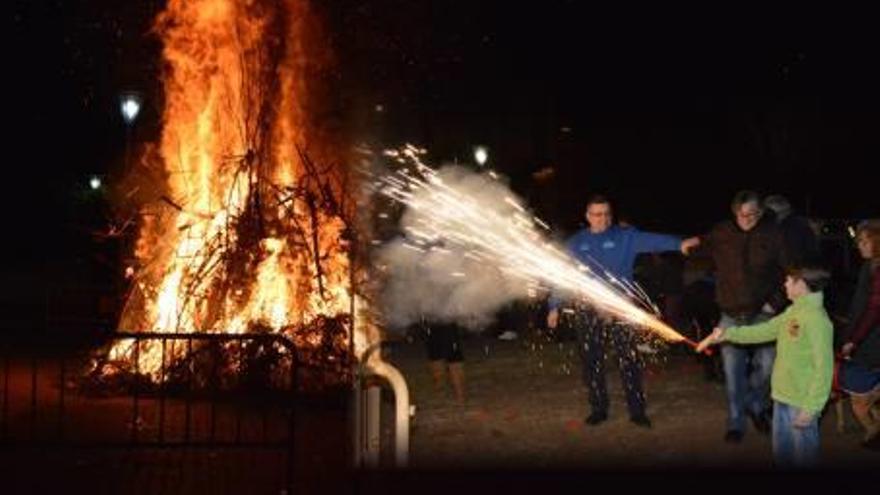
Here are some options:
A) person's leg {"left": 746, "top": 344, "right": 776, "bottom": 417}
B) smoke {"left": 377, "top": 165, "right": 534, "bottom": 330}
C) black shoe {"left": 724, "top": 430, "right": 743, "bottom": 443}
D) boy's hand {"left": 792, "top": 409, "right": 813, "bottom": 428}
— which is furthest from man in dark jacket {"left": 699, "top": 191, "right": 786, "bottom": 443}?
smoke {"left": 377, "top": 165, "right": 534, "bottom": 330}

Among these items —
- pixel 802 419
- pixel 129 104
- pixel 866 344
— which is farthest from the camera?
pixel 129 104

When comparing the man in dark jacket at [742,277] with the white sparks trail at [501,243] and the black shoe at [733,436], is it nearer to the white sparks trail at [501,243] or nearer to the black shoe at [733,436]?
the black shoe at [733,436]

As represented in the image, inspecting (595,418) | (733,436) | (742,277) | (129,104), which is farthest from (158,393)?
(129,104)

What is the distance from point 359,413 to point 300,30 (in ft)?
24.1

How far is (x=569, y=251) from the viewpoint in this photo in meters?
10.6

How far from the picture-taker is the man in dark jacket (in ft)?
31.9

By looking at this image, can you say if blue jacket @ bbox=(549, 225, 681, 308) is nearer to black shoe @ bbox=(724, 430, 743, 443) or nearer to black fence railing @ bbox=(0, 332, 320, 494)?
black shoe @ bbox=(724, 430, 743, 443)

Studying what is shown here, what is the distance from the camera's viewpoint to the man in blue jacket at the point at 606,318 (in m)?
10.2

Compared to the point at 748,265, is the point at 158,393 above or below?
below

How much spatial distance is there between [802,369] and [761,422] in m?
2.63

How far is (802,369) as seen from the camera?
7.64 m

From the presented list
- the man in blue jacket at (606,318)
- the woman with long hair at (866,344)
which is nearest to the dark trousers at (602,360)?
the man in blue jacket at (606,318)

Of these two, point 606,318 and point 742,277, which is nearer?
point 742,277

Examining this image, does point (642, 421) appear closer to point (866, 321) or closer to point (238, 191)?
point (866, 321)
